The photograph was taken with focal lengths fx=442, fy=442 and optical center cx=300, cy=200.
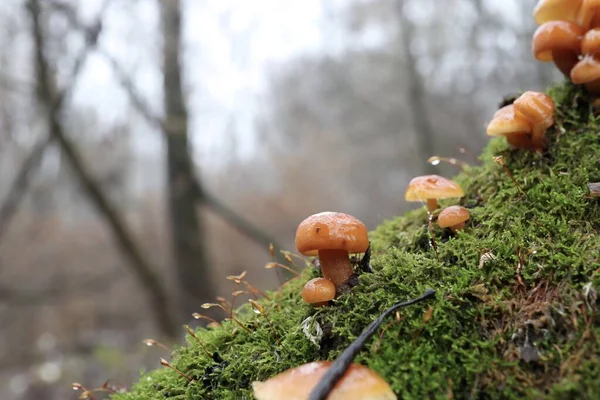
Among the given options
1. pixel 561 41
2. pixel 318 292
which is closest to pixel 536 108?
pixel 561 41

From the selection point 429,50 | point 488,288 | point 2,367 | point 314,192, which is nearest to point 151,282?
point 2,367

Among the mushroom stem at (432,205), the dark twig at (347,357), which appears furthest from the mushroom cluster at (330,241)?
the mushroom stem at (432,205)

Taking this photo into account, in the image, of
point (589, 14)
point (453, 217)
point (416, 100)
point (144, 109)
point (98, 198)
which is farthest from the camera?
point (416, 100)

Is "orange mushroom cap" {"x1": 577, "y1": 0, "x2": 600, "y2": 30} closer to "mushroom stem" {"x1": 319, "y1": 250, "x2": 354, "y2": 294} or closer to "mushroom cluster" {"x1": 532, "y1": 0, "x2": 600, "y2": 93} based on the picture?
"mushroom cluster" {"x1": 532, "y1": 0, "x2": 600, "y2": 93}

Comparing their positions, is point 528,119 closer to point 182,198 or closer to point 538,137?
point 538,137

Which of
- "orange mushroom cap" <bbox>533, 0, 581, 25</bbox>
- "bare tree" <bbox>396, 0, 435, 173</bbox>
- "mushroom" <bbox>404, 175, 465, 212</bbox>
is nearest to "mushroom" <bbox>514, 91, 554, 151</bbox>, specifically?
"mushroom" <bbox>404, 175, 465, 212</bbox>

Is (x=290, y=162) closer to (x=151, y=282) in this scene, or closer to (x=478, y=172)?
(x=151, y=282)
